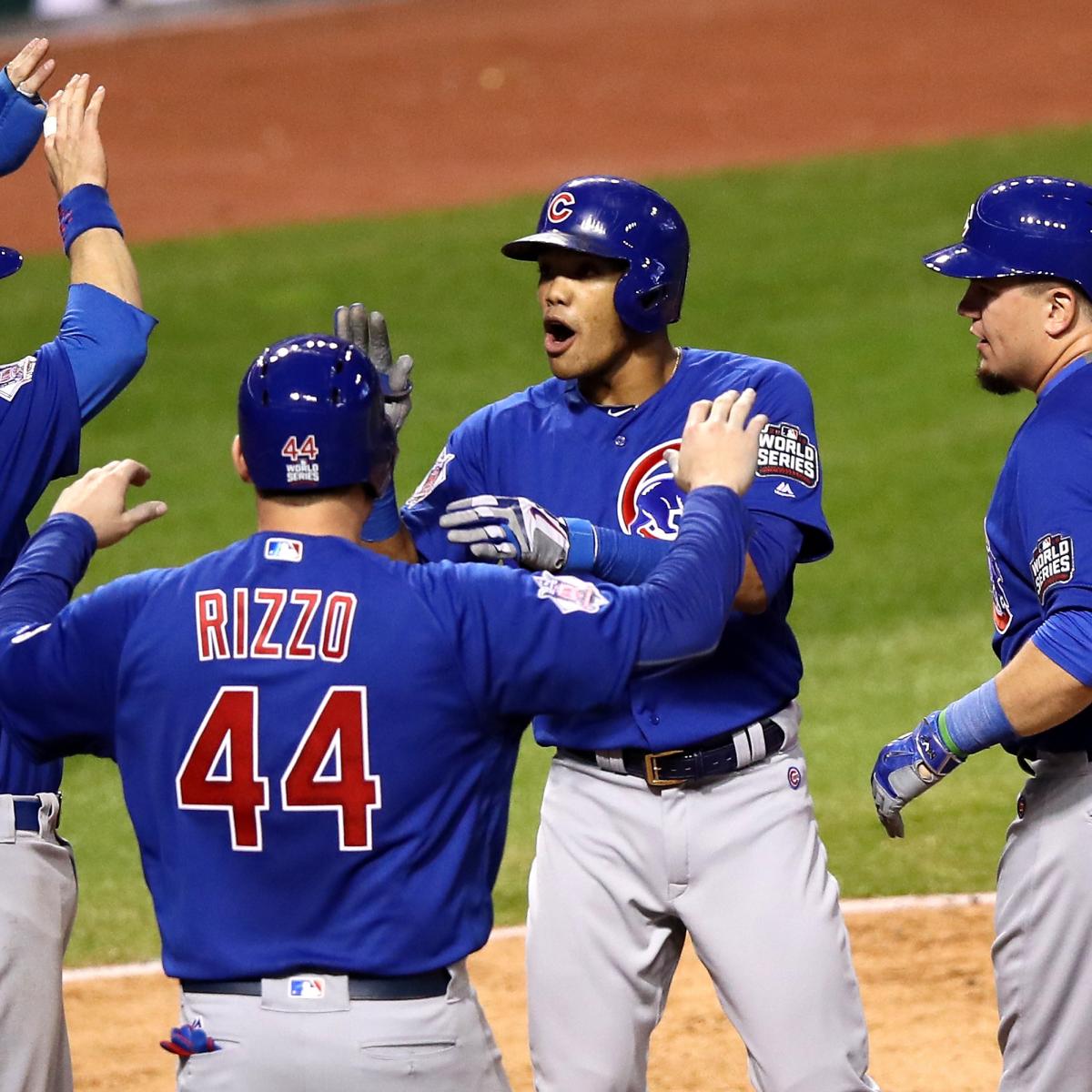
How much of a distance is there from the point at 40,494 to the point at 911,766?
191 cm

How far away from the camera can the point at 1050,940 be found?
4.11 m

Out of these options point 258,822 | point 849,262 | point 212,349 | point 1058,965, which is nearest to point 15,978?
point 258,822

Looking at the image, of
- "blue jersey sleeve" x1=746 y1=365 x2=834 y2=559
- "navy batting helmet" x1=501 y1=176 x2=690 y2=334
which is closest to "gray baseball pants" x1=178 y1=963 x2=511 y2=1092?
"blue jersey sleeve" x1=746 y1=365 x2=834 y2=559

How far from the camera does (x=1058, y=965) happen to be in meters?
4.11

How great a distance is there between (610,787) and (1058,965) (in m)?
1.00

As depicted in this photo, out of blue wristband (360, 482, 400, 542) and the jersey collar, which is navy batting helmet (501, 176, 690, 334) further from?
the jersey collar

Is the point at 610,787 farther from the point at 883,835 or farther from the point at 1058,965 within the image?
the point at 883,835

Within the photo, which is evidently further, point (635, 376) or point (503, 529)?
point (635, 376)

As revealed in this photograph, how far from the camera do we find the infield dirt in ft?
62.2

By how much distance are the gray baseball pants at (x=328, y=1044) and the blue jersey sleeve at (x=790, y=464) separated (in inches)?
52.6

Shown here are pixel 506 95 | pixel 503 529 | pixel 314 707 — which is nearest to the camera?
pixel 314 707

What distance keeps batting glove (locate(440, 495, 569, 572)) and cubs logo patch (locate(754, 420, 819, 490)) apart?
583 millimetres

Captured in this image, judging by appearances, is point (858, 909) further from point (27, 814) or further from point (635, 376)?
point (27, 814)

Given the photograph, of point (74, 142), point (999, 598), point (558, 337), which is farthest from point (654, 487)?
point (74, 142)
